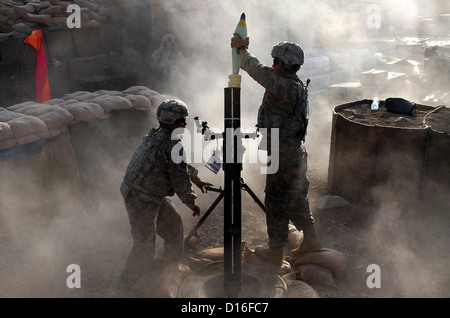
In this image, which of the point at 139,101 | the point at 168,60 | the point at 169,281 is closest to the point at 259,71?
the point at 169,281

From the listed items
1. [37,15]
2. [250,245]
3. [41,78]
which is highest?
[37,15]

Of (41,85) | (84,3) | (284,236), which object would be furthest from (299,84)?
(84,3)

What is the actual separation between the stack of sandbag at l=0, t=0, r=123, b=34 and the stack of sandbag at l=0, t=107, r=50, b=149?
5.78 meters

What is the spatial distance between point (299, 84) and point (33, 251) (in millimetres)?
3730

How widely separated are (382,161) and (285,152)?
6.06 ft

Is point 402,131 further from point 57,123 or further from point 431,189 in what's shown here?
point 57,123

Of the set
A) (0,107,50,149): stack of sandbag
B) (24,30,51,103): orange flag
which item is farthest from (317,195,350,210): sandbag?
(24,30,51,103): orange flag

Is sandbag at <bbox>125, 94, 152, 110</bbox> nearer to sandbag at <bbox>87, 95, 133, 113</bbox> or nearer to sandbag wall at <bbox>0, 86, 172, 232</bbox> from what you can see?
sandbag wall at <bbox>0, 86, 172, 232</bbox>

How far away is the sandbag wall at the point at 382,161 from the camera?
529cm

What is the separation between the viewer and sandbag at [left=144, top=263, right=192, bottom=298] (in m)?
3.96

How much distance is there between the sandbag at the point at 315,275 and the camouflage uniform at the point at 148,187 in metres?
1.49

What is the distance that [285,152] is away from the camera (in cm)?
Answer: 444

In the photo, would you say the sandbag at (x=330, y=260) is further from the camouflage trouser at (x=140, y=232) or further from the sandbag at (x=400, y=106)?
the sandbag at (x=400, y=106)

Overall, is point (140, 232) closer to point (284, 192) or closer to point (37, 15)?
point (284, 192)
